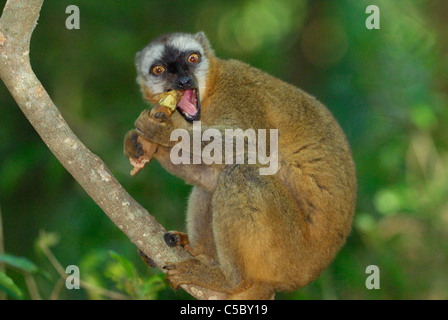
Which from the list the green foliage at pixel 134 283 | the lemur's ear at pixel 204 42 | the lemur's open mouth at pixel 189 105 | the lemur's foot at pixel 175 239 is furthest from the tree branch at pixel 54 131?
the lemur's ear at pixel 204 42

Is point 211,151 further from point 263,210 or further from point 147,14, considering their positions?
point 147,14

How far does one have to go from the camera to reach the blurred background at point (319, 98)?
1052cm

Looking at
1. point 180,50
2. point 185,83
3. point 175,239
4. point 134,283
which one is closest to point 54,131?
point 175,239

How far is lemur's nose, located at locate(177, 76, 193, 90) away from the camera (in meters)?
6.67

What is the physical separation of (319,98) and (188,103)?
547 centimetres

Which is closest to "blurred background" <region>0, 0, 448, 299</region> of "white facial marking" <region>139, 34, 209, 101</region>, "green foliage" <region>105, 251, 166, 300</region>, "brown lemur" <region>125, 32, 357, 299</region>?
"green foliage" <region>105, 251, 166, 300</region>

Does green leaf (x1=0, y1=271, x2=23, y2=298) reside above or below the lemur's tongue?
below

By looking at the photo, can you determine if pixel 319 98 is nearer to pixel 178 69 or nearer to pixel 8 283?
pixel 178 69

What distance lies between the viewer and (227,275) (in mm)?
5859

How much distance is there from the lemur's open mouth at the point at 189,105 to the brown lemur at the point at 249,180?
0.01m

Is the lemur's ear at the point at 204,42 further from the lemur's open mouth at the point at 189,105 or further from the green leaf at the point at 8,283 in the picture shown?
the green leaf at the point at 8,283

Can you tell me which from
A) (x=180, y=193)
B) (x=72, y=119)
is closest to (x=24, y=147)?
(x=72, y=119)

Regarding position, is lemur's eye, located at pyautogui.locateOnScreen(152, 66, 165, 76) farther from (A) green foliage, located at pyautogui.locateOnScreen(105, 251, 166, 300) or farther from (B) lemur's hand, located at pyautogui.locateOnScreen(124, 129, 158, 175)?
(A) green foliage, located at pyautogui.locateOnScreen(105, 251, 166, 300)

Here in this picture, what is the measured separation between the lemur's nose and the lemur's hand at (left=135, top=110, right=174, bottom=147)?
2.67ft
